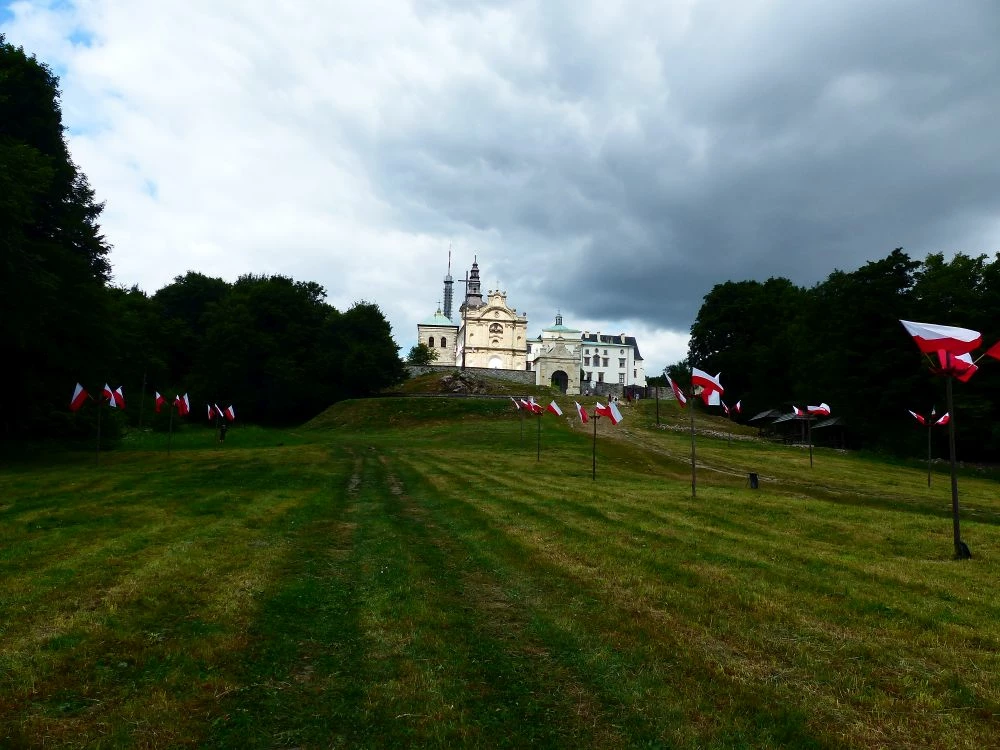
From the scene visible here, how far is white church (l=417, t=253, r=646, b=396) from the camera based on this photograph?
8781cm

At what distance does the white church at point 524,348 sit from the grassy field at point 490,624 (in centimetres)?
7159

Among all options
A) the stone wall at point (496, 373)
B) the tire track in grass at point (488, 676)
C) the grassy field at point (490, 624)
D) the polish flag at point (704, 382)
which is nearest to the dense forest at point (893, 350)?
the polish flag at point (704, 382)

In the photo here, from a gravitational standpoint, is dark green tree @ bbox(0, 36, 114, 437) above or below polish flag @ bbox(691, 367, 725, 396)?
above

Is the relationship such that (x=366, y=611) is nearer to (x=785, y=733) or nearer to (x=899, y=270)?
(x=785, y=733)

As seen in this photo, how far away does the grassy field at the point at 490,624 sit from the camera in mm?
4828

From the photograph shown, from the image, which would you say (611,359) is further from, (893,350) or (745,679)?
(745,679)

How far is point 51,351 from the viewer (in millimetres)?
25719

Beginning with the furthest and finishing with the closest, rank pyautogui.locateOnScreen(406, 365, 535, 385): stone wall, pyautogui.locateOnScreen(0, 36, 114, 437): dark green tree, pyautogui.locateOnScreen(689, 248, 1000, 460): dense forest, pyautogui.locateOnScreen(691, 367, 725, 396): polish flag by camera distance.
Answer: pyautogui.locateOnScreen(406, 365, 535, 385): stone wall < pyautogui.locateOnScreen(689, 248, 1000, 460): dense forest < pyautogui.locateOnScreen(0, 36, 114, 437): dark green tree < pyautogui.locateOnScreen(691, 367, 725, 396): polish flag

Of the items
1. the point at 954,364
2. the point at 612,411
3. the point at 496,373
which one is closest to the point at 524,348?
the point at 496,373

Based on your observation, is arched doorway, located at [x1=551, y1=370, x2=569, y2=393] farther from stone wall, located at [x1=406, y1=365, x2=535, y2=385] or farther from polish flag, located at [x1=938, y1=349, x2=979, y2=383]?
polish flag, located at [x1=938, y1=349, x2=979, y2=383]

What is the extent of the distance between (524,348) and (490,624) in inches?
4198

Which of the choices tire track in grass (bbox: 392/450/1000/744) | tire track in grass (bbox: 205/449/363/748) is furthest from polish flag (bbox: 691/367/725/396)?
tire track in grass (bbox: 205/449/363/748)

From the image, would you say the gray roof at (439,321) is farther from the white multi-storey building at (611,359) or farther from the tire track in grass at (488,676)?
the tire track in grass at (488,676)

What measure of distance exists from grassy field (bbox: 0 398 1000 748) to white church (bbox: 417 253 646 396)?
71.6 meters
